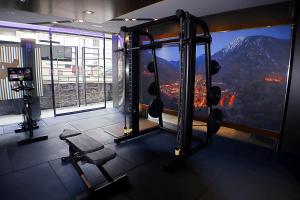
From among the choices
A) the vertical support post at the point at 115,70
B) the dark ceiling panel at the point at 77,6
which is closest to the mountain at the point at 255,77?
the dark ceiling panel at the point at 77,6

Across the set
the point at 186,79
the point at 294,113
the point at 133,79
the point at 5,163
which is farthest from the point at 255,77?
the point at 5,163

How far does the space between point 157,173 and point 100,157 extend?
106 cm

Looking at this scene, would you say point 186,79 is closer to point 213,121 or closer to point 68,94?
point 213,121

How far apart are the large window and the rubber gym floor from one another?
0.75m

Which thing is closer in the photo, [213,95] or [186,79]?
[186,79]

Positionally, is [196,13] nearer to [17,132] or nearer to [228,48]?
[228,48]

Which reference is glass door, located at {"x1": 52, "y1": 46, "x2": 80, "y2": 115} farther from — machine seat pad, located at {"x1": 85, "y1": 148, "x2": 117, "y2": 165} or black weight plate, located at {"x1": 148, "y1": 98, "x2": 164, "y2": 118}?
machine seat pad, located at {"x1": 85, "y1": 148, "x2": 117, "y2": 165}

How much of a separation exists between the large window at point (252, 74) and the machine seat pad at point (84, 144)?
3.24 metres

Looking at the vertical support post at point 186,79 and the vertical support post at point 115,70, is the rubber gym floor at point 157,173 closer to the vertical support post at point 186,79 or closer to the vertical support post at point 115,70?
the vertical support post at point 186,79

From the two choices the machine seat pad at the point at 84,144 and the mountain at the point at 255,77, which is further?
the mountain at the point at 255,77

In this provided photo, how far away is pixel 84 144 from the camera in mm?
2557

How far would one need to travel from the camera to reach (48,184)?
255 cm

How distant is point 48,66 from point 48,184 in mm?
4813

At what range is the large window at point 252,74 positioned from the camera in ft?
12.0
